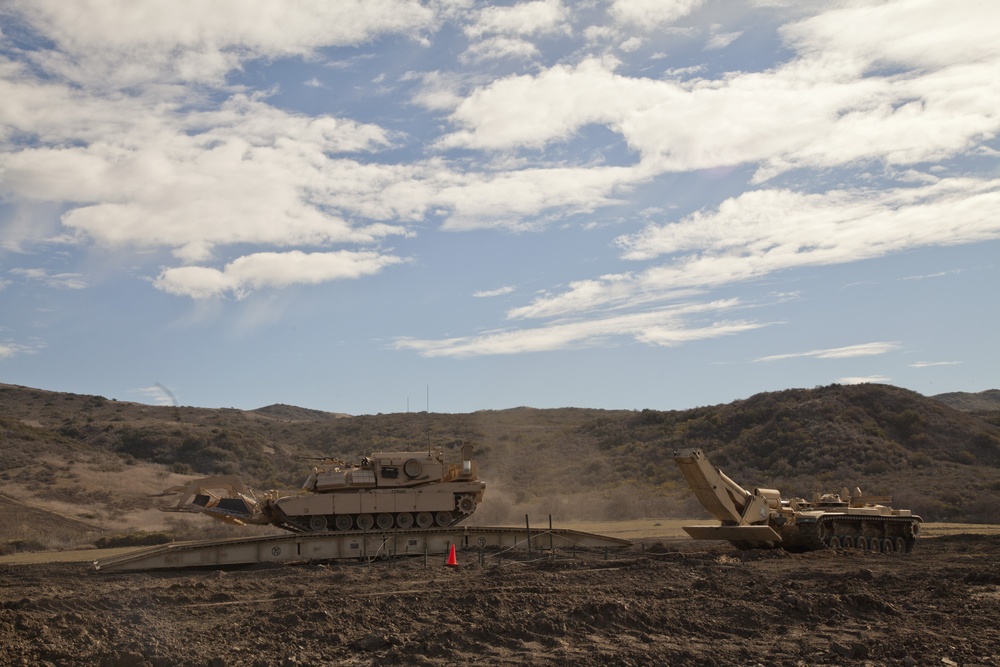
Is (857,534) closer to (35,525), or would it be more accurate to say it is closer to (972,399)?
(35,525)

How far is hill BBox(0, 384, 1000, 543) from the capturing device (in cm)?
4209

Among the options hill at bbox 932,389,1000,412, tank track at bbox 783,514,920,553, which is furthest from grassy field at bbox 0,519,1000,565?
hill at bbox 932,389,1000,412

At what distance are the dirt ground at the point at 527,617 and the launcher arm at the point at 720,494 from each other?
361cm

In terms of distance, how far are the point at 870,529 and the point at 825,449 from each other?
25.9 m

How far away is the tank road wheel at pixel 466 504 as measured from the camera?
24.9m

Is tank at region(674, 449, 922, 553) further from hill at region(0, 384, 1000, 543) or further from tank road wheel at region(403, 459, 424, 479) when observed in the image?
hill at region(0, 384, 1000, 543)

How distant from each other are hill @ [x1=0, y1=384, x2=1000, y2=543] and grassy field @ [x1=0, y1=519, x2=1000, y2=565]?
3.89m

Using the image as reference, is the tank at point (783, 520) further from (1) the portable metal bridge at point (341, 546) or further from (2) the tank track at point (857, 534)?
(1) the portable metal bridge at point (341, 546)

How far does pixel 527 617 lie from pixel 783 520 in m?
12.9

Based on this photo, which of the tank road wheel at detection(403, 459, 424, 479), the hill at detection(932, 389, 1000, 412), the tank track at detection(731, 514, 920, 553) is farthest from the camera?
the hill at detection(932, 389, 1000, 412)

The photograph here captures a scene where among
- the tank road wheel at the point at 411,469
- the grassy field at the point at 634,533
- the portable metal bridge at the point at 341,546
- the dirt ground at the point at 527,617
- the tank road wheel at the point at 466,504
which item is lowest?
the grassy field at the point at 634,533

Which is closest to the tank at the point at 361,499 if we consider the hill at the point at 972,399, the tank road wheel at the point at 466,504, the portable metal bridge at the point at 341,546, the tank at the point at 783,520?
the tank road wheel at the point at 466,504

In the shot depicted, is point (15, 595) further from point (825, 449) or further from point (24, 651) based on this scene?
point (825, 449)

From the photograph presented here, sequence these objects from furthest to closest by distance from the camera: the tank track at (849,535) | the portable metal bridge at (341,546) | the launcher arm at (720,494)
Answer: the tank track at (849,535) → the launcher arm at (720,494) → the portable metal bridge at (341,546)
